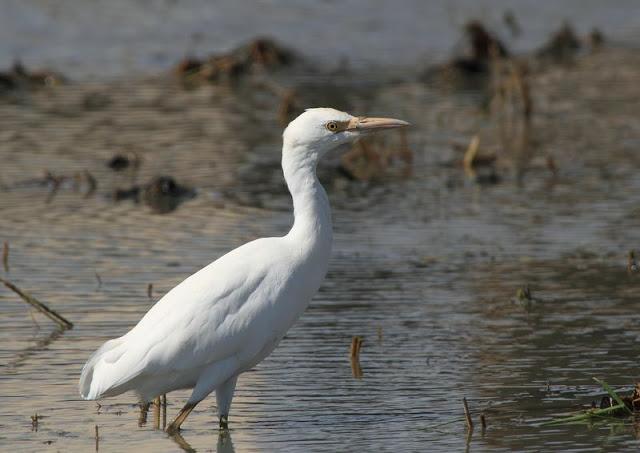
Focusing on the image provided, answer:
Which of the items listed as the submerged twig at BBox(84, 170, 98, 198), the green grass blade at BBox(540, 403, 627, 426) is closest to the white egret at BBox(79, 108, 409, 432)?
the green grass blade at BBox(540, 403, 627, 426)

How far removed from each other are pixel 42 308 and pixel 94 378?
1938 mm

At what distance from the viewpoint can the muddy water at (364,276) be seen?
7719 mm

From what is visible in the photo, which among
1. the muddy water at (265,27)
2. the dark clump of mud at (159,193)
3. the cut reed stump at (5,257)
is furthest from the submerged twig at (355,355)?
the muddy water at (265,27)

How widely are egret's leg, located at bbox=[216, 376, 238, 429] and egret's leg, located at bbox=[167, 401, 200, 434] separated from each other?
143 millimetres

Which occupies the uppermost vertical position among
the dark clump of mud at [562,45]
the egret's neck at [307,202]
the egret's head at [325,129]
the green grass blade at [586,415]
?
the dark clump of mud at [562,45]

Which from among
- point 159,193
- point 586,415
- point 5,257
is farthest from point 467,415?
point 159,193

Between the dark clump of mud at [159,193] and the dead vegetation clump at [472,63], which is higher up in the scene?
the dead vegetation clump at [472,63]

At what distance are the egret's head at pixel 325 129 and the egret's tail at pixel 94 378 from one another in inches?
58.2

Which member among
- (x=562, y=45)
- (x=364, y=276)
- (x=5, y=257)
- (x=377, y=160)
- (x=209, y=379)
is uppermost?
(x=562, y=45)

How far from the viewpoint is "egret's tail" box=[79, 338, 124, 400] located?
7.32 m

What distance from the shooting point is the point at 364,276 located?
1081 cm

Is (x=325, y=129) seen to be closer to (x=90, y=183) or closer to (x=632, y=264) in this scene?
(x=632, y=264)

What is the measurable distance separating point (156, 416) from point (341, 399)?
1.05m

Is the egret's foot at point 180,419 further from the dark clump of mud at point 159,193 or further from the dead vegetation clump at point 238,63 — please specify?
the dead vegetation clump at point 238,63
